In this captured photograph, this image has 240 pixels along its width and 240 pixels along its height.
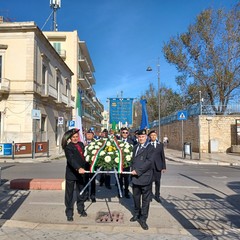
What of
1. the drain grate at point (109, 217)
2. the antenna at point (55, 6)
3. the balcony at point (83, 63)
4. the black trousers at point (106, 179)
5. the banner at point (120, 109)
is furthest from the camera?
the balcony at point (83, 63)

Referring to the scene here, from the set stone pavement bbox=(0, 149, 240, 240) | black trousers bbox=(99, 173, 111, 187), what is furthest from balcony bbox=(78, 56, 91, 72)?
stone pavement bbox=(0, 149, 240, 240)

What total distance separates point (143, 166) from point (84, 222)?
1.57m

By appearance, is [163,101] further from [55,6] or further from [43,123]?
[43,123]

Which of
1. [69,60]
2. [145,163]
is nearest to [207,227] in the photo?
[145,163]

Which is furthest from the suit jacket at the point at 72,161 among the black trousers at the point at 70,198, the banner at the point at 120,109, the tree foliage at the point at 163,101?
the tree foliage at the point at 163,101

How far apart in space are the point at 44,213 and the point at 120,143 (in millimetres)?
2176

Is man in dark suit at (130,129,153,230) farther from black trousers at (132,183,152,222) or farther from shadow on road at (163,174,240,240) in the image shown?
shadow on road at (163,174,240,240)

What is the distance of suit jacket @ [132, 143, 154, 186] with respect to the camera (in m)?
5.65

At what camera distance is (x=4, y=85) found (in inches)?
1033

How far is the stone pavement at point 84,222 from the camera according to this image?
5.07 m

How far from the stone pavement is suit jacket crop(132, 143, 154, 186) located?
82 centimetres

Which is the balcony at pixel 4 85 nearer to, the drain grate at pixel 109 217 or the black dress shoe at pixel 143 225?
the drain grate at pixel 109 217

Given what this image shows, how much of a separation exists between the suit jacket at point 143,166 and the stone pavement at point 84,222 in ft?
2.70

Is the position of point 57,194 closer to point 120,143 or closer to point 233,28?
point 120,143
